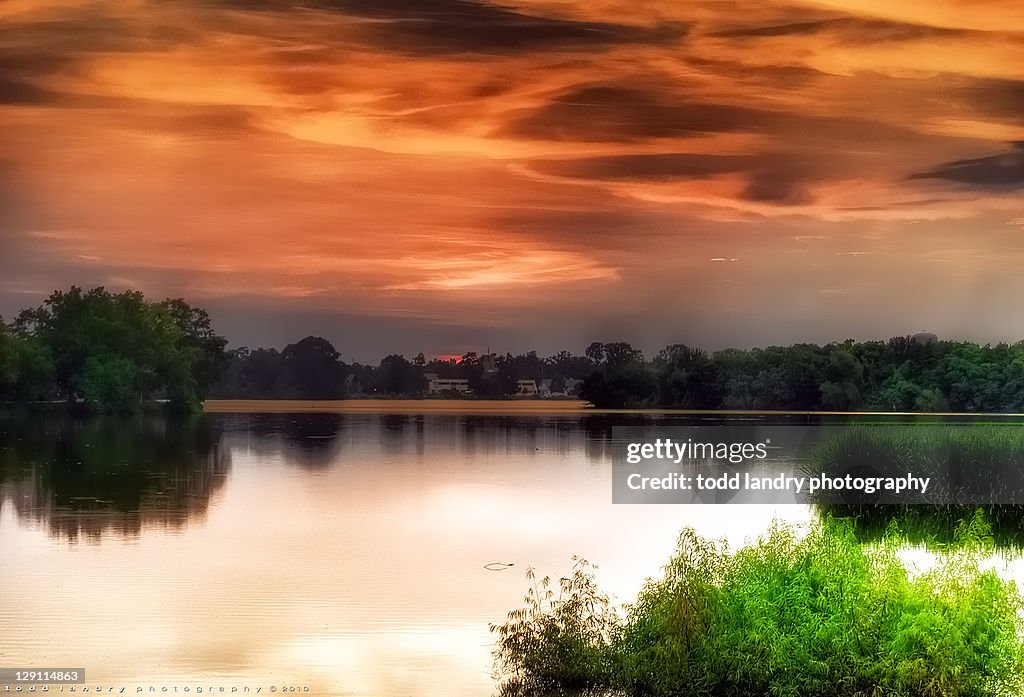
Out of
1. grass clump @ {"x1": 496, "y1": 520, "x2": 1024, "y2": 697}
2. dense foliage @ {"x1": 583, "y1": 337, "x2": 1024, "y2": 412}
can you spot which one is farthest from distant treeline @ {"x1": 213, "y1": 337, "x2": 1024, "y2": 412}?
grass clump @ {"x1": 496, "y1": 520, "x2": 1024, "y2": 697}

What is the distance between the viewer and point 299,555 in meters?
20.7

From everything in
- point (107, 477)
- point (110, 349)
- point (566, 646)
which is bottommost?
point (107, 477)

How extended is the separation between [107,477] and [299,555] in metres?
13.5

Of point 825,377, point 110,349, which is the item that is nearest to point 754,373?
point 825,377

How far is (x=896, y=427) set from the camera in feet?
78.2

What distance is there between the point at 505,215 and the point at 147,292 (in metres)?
37.3

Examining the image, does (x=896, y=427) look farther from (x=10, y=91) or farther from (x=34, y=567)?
(x=10, y=91)

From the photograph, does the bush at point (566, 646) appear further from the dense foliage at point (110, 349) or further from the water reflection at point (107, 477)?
the dense foliage at point (110, 349)

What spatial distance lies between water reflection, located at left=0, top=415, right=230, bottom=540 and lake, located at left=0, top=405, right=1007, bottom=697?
4.2 inches

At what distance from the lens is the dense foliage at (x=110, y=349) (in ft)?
218

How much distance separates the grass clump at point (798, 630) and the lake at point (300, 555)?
1.09m

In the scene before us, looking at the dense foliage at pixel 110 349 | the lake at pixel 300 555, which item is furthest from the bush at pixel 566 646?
the dense foliage at pixel 110 349

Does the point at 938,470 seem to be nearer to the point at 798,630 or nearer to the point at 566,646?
the point at 798,630

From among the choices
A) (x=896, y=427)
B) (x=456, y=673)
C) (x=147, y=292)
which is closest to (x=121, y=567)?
(x=456, y=673)
